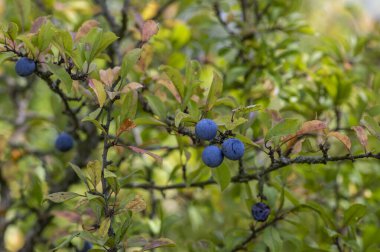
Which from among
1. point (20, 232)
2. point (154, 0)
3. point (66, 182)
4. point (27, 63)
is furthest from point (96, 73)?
point (20, 232)

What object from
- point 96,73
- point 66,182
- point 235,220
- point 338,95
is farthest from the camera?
point 235,220

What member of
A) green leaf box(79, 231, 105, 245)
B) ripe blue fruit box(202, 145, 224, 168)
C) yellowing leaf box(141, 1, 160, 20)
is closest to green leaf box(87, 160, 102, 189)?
green leaf box(79, 231, 105, 245)

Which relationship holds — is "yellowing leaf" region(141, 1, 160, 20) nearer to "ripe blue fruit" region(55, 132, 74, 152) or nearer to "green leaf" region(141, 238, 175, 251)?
"ripe blue fruit" region(55, 132, 74, 152)

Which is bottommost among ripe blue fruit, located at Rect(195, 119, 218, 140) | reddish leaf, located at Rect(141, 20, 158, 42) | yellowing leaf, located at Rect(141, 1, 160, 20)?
ripe blue fruit, located at Rect(195, 119, 218, 140)

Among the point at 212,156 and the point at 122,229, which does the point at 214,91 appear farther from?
the point at 122,229

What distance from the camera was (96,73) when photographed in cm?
115

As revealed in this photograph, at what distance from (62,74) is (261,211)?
1.77 feet

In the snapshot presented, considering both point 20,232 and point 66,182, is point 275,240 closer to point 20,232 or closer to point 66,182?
point 66,182

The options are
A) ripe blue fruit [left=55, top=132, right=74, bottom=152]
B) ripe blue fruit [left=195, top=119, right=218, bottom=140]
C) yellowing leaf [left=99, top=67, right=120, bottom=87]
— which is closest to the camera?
ripe blue fruit [left=195, top=119, right=218, bottom=140]

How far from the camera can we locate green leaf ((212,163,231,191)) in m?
1.21

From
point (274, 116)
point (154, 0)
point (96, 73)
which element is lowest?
point (274, 116)

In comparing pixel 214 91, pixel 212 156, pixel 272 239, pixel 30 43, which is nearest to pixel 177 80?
pixel 214 91

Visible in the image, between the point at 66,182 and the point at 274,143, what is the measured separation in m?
0.88

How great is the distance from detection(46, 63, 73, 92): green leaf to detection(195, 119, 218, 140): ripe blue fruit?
0.28m
